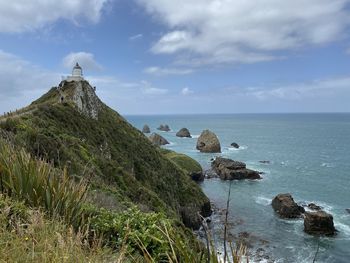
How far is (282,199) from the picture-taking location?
41.0m

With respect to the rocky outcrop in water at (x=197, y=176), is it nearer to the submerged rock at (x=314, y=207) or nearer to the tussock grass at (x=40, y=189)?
the submerged rock at (x=314, y=207)

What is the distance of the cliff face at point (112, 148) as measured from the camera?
2458cm

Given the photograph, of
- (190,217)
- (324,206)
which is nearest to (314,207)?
(324,206)

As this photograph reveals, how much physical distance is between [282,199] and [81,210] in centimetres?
3791

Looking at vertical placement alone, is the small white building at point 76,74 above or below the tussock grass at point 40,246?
above

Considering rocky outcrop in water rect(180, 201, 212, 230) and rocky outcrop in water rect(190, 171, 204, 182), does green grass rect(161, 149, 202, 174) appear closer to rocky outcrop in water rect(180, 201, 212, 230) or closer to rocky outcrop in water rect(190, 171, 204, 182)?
rocky outcrop in water rect(190, 171, 204, 182)

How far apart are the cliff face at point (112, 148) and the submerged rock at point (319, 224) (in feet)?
32.5

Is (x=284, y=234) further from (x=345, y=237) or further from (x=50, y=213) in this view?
(x=50, y=213)

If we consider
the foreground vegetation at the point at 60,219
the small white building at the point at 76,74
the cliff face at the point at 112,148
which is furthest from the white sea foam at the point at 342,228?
the foreground vegetation at the point at 60,219

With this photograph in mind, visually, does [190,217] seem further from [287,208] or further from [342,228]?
[342,228]

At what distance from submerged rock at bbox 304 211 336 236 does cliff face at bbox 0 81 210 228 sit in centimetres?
990

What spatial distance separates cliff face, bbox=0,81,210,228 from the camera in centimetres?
2458

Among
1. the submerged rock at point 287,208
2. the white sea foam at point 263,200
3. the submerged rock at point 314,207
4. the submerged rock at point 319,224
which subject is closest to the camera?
the submerged rock at point 319,224

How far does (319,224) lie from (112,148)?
19.4 metres
